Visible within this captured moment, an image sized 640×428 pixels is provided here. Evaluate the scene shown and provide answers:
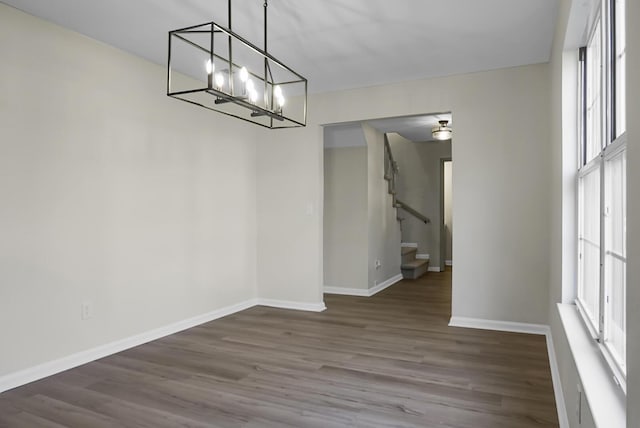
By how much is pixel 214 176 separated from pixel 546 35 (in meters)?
3.21

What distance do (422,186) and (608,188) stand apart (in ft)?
22.0

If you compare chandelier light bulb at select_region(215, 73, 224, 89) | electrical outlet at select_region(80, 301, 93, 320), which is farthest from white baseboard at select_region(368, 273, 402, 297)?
chandelier light bulb at select_region(215, 73, 224, 89)

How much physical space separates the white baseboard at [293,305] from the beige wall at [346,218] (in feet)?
3.29

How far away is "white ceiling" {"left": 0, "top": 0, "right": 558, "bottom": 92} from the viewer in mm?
2896

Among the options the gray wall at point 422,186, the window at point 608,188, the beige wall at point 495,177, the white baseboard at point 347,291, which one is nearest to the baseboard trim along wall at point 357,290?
the white baseboard at point 347,291

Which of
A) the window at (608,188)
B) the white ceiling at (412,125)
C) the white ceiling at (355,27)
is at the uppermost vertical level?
the white ceiling at (355,27)

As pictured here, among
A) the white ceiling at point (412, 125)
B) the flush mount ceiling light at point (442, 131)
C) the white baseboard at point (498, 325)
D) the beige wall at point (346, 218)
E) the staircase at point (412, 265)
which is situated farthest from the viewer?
the staircase at point (412, 265)

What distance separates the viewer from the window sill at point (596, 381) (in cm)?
123

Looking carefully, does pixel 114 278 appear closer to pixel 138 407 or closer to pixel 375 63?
pixel 138 407

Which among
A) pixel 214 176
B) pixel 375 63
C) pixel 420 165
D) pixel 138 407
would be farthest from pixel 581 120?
pixel 420 165

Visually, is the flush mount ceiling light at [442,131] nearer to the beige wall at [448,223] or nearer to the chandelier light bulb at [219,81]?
the beige wall at [448,223]

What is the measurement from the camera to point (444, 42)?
3.52 m

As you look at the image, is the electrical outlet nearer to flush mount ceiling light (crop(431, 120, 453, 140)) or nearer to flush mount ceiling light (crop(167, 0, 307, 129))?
flush mount ceiling light (crop(167, 0, 307, 129))

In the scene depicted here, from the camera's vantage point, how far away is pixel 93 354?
333cm
